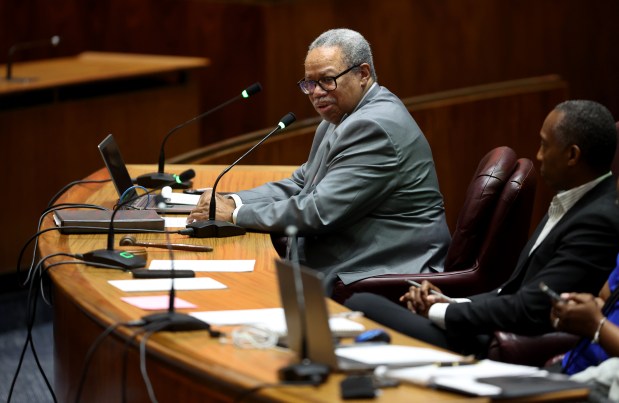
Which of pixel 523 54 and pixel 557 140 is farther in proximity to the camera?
pixel 523 54

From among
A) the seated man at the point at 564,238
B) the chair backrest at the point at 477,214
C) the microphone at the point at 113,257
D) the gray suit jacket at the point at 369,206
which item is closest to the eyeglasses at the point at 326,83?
the gray suit jacket at the point at 369,206

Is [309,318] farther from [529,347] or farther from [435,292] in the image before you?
[435,292]

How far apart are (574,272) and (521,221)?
31.2 inches

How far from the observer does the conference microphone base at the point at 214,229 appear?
358 cm

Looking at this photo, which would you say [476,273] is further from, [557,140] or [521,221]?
[557,140]

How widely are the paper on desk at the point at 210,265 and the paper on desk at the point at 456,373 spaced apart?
99cm

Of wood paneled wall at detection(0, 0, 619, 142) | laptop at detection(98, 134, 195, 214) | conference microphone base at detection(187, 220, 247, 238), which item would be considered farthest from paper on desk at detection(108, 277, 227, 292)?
wood paneled wall at detection(0, 0, 619, 142)

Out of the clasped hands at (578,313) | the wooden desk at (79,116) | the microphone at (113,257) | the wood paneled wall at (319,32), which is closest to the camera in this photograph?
the clasped hands at (578,313)

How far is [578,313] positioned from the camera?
256 cm

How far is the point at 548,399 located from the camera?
2.16 metres

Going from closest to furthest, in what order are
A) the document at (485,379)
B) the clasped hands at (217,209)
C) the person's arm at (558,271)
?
the document at (485,379)
the person's arm at (558,271)
the clasped hands at (217,209)

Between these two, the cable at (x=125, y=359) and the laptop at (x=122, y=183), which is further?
the laptop at (x=122, y=183)

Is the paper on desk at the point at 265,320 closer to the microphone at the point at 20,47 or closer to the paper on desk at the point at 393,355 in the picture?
the paper on desk at the point at 393,355


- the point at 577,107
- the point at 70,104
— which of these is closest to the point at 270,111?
the point at 70,104
